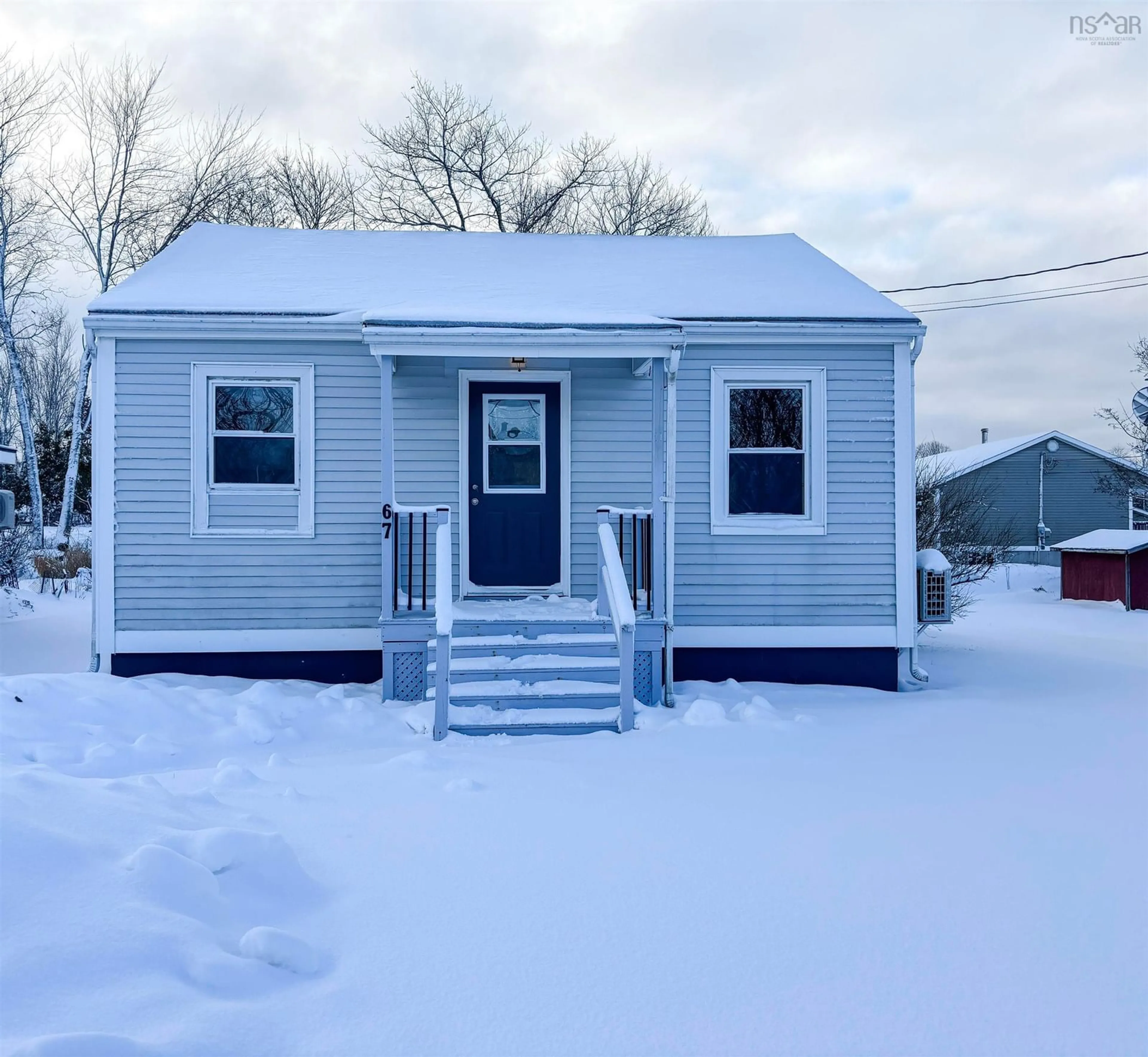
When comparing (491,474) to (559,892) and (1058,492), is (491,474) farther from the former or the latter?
(1058,492)

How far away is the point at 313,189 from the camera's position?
21.4 m

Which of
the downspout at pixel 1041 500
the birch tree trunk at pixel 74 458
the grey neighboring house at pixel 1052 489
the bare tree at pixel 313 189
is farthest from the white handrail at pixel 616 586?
the downspout at pixel 1041 500

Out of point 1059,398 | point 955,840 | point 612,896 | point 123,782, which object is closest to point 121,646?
point 123,782

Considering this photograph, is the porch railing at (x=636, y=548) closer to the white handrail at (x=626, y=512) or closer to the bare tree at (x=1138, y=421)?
the white handrail at (x=626, y=512)

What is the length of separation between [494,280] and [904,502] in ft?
14.4

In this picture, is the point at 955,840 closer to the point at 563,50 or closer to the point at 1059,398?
the point at 563,50

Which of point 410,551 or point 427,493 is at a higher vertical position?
point 427,493

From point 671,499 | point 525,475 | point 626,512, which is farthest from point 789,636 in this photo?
point 525,475

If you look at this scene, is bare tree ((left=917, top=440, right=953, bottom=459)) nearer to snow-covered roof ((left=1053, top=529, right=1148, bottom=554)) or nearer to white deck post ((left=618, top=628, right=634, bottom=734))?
snow-covered roof ((left=1053, top=529, right=1148, bottom=554))

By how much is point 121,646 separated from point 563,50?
374 inches

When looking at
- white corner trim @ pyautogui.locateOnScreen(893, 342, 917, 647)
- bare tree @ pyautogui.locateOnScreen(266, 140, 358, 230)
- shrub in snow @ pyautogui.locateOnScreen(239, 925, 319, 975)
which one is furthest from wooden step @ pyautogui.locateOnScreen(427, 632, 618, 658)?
bare tree @ pyautogui.locateOnScreen(266, 140, 358, 230)

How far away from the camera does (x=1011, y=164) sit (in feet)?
44.8

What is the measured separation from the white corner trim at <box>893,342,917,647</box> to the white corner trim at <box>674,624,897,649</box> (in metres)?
0.17

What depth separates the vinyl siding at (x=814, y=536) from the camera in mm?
7301
